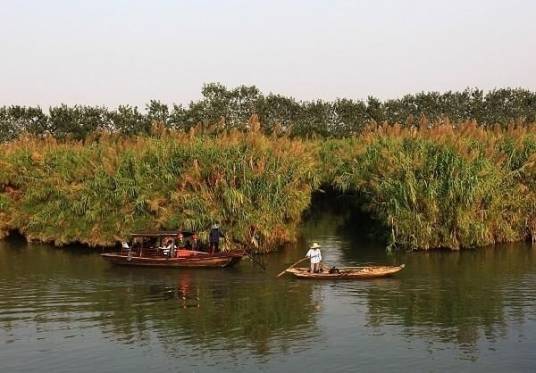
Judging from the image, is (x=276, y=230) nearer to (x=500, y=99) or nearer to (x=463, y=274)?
(x=463, y=274)

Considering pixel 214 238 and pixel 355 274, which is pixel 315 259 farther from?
pixel 214 238

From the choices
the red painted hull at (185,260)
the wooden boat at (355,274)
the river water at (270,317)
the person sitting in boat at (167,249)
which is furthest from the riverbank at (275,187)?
the wooden boat at (355,274)

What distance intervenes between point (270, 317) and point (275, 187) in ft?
35.8

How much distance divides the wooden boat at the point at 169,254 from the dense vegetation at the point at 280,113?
98.3 feet

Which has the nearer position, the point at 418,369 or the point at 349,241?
the point at 418,369

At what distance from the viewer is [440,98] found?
6938 centimetres

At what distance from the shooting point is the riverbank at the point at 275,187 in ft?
94.2

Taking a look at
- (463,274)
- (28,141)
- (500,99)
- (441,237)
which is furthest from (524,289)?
(500,99)

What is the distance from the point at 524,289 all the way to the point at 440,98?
164 feet

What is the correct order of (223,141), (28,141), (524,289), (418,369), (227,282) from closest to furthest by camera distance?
1. (418,369)
2. (524,289)
3. (227,282)
4. (223,141)
5. (28,141)

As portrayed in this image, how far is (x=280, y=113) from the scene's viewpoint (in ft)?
220

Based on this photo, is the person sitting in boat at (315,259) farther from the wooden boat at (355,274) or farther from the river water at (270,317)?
the river water at (270,317)

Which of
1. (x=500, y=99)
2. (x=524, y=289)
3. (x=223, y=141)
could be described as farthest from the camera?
(x=500, y=99)

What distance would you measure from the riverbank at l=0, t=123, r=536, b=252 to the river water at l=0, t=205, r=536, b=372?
172 centimetres
